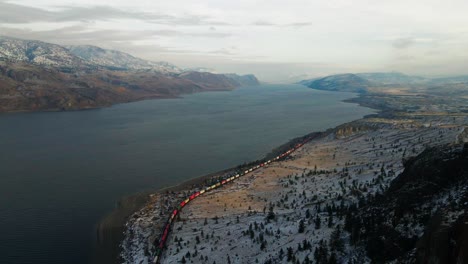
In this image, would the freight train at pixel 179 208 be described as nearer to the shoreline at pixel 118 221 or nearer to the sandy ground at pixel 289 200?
the sandy ground at pixel 289 200

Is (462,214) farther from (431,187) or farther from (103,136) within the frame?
(103,136)

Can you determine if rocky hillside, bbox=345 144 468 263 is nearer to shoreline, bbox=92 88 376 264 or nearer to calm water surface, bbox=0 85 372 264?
shoreline, bbox=92 88 376 264

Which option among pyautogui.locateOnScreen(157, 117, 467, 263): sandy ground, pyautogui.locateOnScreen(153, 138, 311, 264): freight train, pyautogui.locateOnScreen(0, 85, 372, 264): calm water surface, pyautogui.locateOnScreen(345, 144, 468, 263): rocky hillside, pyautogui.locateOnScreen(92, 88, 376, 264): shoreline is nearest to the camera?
pyautogui.locateOnScreen(345, 144, 468, 263): rocky hillside

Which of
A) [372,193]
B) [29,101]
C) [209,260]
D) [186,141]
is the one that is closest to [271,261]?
[209,260]

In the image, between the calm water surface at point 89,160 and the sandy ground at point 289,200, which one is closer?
the sandy ground at point 289,200

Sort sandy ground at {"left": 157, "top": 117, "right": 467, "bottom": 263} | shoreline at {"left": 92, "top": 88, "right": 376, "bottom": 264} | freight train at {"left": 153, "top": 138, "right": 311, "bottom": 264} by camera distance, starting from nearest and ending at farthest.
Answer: sandy ground at {"left": 157, "top": 117, "right": 467, "bottom": 263}
freight train at {"left": 153, "top": 138, "right": 311, "bottom": 264}
shoreline at {"left": 92, "top": 88, "right": 376, "bottom": 264}

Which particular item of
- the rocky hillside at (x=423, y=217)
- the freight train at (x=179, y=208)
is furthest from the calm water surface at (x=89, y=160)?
the rocky hillside at (x=423, y=217)

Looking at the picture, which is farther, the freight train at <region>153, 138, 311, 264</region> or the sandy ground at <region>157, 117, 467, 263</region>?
the freight train at <region>153, 138, 311, 264</region>

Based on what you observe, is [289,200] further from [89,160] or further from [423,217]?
[89,160]

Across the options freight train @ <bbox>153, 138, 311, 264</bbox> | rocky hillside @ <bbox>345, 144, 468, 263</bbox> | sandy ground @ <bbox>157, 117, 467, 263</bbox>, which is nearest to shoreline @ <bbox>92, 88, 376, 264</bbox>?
freight train @ <bbox>153, 138, 311, 264</bbox>
